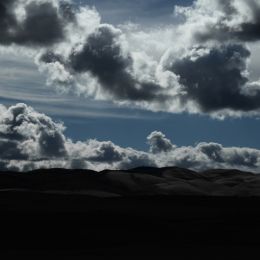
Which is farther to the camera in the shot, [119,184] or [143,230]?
[119,184]

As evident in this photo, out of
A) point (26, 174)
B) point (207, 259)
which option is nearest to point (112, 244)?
point (207, 259)

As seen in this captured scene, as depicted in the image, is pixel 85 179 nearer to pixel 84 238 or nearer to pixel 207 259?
pixel 84 238

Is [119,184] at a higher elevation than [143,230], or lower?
higher

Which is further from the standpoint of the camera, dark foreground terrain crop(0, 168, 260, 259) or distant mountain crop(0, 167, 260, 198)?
distant mountain crop(0, 167, 260, 198)

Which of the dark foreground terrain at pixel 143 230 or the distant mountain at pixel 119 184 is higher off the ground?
the distant mountain at pixel 119 184

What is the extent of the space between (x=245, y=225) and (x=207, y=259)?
2341 cm

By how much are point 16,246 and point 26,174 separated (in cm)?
15051

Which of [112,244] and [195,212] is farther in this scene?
[195,212]

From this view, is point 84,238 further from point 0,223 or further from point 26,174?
point 26,174

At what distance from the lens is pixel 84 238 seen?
53.8 meters

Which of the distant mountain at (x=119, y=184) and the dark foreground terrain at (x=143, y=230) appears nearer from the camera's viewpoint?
the dark foreground terrain at (x=143, y=230)

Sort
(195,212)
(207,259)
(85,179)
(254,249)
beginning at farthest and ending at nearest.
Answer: (85,179)
(195,212)
(254,249)
(207,259)

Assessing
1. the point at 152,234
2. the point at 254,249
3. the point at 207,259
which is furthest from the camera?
the point at 152,234

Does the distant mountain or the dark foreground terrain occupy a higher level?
the distant mountain
